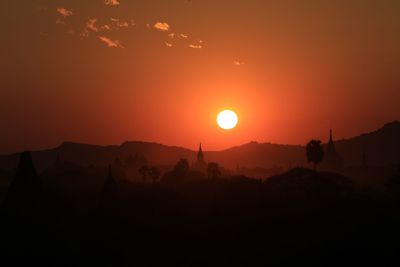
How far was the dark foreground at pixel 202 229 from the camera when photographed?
1270 inches

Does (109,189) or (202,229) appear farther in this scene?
(109,189)

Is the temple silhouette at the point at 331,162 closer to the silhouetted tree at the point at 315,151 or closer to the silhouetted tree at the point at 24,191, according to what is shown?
the silhouetted tree at the point at 315,151

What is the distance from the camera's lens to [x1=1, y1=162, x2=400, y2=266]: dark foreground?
3225 cm

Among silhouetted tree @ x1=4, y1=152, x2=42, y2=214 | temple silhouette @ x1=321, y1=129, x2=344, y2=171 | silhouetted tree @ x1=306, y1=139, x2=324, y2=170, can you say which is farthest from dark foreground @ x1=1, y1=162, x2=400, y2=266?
temple silhouette @ x1=321, y1=129, x2=344, y2=171

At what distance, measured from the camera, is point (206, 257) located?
3484 centimetres

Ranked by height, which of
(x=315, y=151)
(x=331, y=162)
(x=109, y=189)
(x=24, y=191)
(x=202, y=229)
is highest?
(x=315, y=151)

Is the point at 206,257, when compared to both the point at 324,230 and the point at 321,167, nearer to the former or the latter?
the point at 324,230

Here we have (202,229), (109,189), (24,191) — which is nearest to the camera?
(24,191)

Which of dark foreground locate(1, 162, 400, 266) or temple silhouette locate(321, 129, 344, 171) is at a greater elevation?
temple silhouette locate(321, 129, 344, 171)

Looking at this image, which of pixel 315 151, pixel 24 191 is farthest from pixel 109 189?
pixel 315 151

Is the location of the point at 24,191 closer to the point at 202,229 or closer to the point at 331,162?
the point at 202,229

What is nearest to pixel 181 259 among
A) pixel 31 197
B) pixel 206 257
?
pixel 206 257

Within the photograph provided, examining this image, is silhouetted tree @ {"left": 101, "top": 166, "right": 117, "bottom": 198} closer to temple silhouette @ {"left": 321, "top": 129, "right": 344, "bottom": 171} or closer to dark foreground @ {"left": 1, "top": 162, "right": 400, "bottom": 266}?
dark foreground @ {"left": 1, "top": 162, "right": 400, "bottom": 266}

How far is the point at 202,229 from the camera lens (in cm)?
4216
